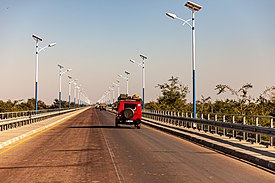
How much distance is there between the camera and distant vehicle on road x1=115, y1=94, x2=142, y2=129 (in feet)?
113

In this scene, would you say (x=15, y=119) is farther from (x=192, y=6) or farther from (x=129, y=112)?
(x=192, y=6)

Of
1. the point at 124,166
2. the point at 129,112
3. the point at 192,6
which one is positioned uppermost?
the point at 192,6

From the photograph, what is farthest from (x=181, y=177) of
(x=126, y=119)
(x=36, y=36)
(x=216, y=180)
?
(x=36, y=36)

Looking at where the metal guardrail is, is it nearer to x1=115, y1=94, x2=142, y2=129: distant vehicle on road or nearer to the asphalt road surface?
x1=115, y1=94, x2=142, y2=129: distant vehicle on road

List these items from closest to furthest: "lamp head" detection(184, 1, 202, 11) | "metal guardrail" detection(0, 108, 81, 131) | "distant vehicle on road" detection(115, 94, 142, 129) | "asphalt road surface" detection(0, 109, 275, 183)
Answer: "asphalt road surface" detection(0, 109, 275, 183) < "metal guardrail" detection(0, 108, 81, 131) < "lamp head" detection(184, 1, 202, 11) < "distant vehicle on road" detection(115, 94, 142, 129)

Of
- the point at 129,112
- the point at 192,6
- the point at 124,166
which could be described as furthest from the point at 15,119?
the point at 124,166

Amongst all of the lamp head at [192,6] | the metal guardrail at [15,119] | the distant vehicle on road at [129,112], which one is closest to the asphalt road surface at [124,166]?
the metal guardrail at [15,119]

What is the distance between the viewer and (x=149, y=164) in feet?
42.6

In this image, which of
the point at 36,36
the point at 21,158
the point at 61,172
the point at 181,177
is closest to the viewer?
the point at 181,177

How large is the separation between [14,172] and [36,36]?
40.4m

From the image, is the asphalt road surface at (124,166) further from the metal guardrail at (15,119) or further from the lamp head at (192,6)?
the lamp head at (192,6)

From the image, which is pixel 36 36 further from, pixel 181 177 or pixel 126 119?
pixel 181 177

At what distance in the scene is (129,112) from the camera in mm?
34281

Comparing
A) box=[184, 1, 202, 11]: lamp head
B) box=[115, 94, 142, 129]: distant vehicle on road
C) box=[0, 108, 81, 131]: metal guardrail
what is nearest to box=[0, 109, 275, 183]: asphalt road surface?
box=[0, 108, 81, 131]: metal guardrail
